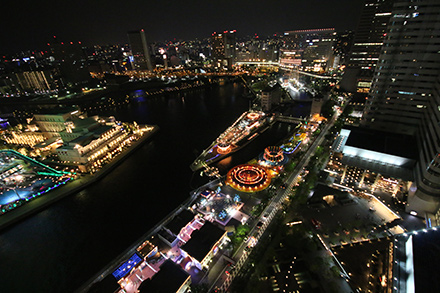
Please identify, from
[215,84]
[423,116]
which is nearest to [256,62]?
[215,84]

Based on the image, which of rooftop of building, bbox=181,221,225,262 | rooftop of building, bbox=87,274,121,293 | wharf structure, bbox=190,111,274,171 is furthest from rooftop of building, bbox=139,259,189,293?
wharf structure, bbox=190,111,274,171

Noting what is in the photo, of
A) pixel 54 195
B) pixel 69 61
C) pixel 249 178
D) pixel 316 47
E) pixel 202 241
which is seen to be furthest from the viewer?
pixel 316 47

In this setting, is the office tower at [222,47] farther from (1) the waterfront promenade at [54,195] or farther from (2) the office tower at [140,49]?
(1) the waterfront promenade at [54,195]

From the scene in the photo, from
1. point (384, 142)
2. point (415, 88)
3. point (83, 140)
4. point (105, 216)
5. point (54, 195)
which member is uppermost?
point (415, 88)

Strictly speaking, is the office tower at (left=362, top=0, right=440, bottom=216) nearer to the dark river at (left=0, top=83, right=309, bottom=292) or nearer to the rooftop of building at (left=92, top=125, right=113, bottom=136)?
the dark river at (left=0, top=83, right=309, bottom=292)

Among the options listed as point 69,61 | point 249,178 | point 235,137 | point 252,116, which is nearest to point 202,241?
point 249,178

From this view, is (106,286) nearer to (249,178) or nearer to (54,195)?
(54,195)

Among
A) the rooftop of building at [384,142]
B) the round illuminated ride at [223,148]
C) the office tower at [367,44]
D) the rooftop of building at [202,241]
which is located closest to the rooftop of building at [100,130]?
the round illuminated ride at [223,148]
